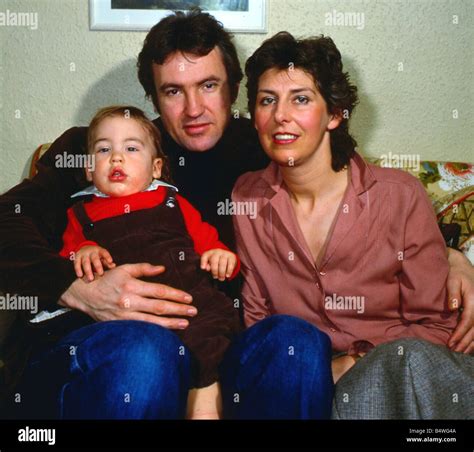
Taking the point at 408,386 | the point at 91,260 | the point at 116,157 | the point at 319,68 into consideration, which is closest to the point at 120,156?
the point at 116,157

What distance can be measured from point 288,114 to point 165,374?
0.55 meters

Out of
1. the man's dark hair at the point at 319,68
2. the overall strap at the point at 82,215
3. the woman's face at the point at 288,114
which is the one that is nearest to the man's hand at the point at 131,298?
the overall strap at the point at 82,215

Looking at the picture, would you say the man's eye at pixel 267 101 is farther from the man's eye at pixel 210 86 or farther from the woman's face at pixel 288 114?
the man's eye at pixel 210 86

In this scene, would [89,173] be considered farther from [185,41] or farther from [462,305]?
[462,305]

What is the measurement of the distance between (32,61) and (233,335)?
94 cm

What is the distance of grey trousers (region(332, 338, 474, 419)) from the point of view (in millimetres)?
968

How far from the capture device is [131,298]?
Answer: 1.08 metres

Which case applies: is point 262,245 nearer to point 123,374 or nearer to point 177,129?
point 177,129

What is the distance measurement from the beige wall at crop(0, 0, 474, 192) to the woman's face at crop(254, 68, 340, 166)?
0.42m

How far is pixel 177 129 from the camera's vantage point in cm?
136

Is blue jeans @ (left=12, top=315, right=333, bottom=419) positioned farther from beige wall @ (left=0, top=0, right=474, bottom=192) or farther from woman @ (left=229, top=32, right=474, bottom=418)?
beige wall @ (left=0, top=0, right=474, bottom=192)

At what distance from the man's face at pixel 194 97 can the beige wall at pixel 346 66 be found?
0.26 m

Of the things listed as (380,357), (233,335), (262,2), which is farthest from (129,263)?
(262,2)

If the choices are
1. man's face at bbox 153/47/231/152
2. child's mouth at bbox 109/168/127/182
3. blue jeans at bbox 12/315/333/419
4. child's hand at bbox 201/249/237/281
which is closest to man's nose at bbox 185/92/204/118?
man's face at bbox 153/47/231/152
